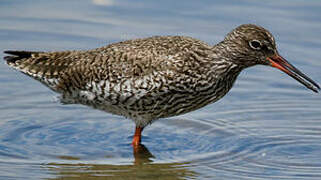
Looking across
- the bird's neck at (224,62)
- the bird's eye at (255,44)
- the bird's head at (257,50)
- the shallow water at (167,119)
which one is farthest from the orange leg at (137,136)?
the bird's eye at (255,44)

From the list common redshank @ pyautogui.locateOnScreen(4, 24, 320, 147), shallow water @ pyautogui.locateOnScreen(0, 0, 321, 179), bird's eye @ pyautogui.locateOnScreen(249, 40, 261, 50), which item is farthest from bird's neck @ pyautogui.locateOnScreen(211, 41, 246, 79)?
shallow water @ pyautogui.locateOnScreen(0, 0, 321, 179)

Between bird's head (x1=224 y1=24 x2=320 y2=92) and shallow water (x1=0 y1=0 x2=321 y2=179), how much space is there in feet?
4.38

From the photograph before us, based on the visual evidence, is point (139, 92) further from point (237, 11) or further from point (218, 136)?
point (237, 11)

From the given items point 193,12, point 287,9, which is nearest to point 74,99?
point 193,12

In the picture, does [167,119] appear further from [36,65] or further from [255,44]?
[255,44]

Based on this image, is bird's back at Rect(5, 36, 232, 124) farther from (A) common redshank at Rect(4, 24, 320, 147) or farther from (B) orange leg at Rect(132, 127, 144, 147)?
(B) orange leg at Rect(132, 127, 144, 147)

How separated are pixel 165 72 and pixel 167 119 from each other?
2181 millimetres

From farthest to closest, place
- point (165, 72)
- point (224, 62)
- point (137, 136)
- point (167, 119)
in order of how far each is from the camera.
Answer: point (167, 119), point (137, 136), point (224, 62), point (165, 72)

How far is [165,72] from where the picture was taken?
12094 millimetres

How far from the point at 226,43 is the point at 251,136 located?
1726mm

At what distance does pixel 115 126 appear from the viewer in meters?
13.8

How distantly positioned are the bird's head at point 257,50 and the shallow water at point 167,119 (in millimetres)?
1335

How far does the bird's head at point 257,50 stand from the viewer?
39.7ft

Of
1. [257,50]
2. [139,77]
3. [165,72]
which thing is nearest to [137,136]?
[139,77]
